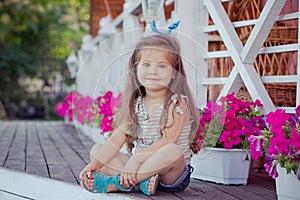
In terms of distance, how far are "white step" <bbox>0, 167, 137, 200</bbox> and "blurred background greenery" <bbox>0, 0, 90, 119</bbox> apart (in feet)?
31.2

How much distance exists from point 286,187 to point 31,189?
1255 millimetres

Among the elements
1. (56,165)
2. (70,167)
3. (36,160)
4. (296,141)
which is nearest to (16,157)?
(36,160)

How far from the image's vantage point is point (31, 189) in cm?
269

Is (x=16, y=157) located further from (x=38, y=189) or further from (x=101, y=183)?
(x=101, y=183)

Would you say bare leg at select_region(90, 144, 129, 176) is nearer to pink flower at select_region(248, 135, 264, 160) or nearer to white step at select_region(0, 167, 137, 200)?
white step at select_region(0, 167, 137, 200)

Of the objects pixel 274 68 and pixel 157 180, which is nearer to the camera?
pixel 157 180

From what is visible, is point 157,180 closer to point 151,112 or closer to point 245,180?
point 151,112

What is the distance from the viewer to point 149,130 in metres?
2.33

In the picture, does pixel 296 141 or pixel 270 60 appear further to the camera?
pixel 270 60

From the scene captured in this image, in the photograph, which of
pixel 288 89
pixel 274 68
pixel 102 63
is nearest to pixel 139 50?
pixel 288 89

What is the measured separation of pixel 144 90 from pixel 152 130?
19 centimetres

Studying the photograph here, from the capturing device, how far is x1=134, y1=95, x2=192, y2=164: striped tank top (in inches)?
91.0

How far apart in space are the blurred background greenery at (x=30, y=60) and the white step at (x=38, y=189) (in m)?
9.50

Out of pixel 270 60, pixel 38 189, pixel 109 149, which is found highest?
pixel 270 60
